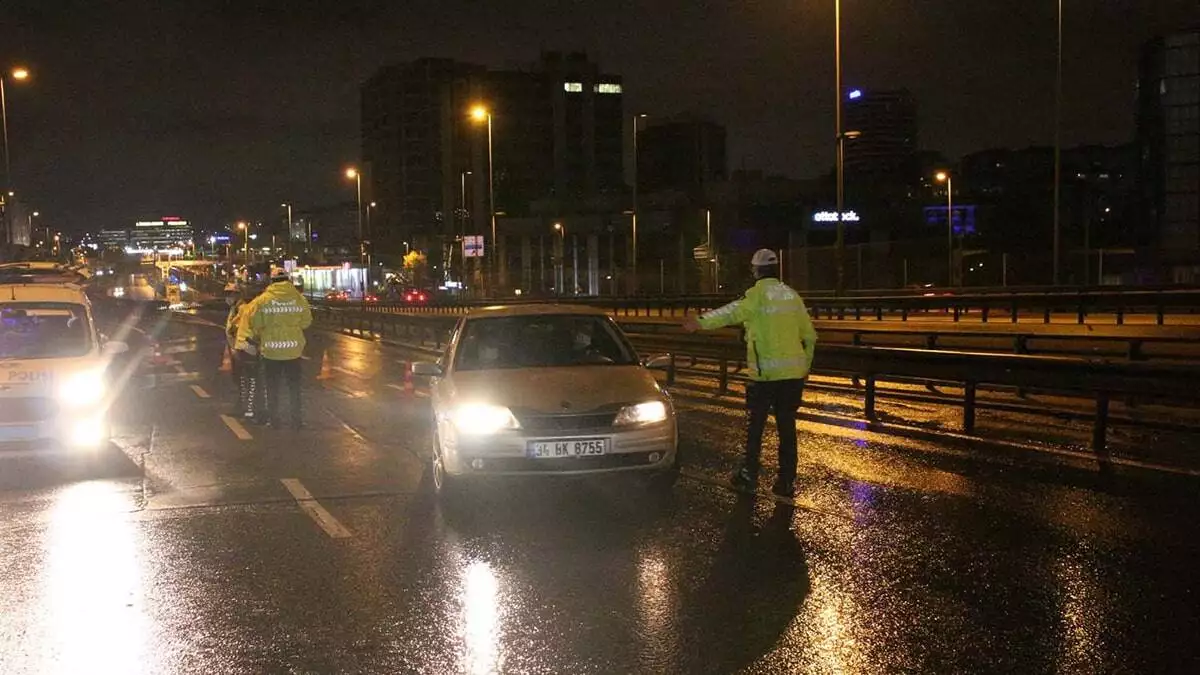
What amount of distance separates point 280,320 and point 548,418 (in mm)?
6109

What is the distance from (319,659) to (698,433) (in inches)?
322

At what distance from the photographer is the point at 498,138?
546 feet

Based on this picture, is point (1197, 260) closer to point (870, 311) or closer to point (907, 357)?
point (870, 311)

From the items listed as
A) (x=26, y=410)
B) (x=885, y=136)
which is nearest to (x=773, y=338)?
(x=26, y=410)

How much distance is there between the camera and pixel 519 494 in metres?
9.24

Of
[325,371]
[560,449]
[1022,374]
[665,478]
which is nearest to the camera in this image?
[560,449]

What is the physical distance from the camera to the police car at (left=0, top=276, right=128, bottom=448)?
10.5 meters

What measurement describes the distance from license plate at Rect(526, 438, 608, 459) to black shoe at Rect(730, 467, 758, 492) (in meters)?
1.63

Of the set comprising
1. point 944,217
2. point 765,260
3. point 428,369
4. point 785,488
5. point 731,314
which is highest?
point 944,217

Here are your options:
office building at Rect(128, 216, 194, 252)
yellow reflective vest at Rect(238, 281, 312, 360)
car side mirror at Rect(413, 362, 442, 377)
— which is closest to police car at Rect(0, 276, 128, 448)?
yellow reflective vest at Rect(238, 281, 312, 360)

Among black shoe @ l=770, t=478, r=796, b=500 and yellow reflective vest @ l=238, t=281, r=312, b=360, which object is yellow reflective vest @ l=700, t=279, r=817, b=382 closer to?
black shoe @ l=770, t=478, r=796, b=500

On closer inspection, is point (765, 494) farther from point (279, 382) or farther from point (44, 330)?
point (44, 330)

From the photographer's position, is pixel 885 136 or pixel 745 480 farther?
pixel 885 136

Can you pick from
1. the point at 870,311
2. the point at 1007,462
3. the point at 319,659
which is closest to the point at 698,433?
the point at 1007,462
